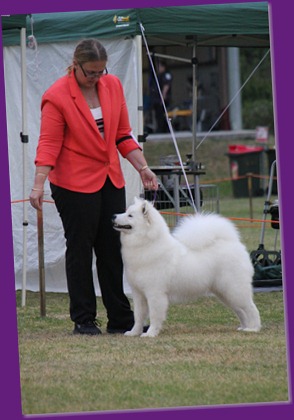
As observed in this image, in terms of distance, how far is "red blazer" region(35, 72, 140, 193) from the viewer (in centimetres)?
656

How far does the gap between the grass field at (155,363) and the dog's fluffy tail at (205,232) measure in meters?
0.64

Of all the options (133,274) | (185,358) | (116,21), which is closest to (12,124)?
(116,21)

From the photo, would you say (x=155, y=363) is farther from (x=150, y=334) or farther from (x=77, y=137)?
(x=77, y=137)

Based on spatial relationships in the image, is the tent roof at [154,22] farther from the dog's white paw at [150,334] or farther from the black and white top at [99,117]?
the dog's white paw at [150,334]

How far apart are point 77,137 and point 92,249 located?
835 millimetres

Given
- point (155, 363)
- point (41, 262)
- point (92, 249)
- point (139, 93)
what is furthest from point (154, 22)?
point (155, 363)

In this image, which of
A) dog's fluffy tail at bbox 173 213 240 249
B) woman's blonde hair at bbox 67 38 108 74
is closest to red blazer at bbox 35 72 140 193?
woman's blonde hair at bbox 67 38 108 74

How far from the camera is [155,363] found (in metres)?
6.05

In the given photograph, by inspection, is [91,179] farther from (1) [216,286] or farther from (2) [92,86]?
(1) [216,286]

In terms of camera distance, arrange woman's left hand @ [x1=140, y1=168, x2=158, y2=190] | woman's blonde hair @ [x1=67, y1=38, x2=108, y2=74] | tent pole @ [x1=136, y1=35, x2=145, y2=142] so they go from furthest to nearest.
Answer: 1. tent pole @ [x1=136, y1=35, x2=145, y2=142]
2. woman's left hand @ [x1=140, y1=168, x2=158, y2=190]
3. woman's blonde hair @ [x1=67, y1=38, x2=108, y2=74]

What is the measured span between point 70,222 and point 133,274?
1.83 ft

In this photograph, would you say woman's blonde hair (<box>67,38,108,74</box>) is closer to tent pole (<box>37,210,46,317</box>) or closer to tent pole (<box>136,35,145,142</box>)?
tent pole (<box>37,210,46,317</box>)

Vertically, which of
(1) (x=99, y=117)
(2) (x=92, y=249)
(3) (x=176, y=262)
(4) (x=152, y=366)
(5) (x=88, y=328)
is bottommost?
(4) (x=152, y=366)

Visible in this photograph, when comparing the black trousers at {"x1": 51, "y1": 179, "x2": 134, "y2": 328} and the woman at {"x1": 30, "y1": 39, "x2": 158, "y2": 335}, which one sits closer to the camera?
the woman at {"x1": 30, "y1": 39, "x2": 158, "y2": 335}
